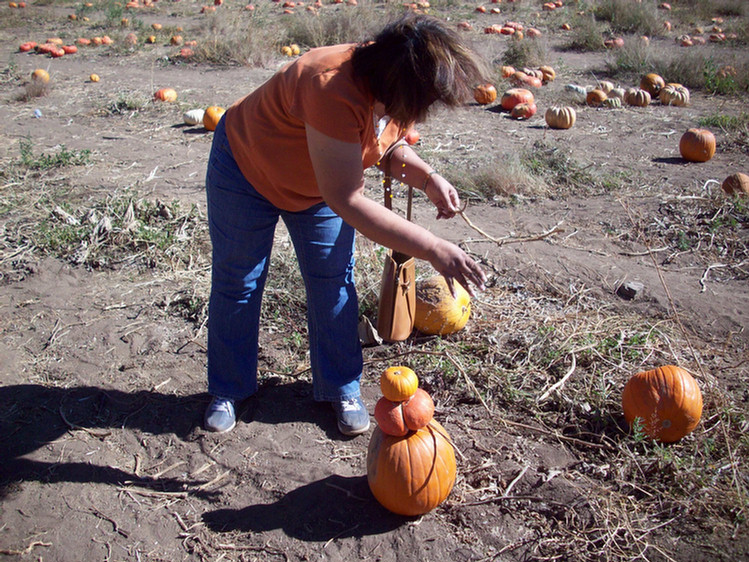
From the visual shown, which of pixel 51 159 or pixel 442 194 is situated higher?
pixel 442 194

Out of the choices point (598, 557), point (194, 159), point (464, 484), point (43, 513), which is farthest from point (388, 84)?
point (194, 159)

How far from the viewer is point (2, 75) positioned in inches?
384

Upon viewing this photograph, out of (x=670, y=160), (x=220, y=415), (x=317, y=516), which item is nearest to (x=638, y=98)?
(x=670, y=160)

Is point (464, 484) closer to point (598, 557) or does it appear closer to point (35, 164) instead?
point (598, 557)

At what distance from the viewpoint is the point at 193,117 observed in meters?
7.43

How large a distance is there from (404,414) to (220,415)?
107 centimetres

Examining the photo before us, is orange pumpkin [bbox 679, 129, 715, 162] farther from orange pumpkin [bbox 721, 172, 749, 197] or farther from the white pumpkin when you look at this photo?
the white pumpkin

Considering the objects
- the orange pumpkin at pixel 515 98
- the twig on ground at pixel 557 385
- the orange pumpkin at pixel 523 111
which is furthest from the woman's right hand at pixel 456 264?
the orange pumpkin at pixel 515 98

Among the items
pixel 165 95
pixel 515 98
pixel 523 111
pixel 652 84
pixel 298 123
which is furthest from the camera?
pixel 652 84

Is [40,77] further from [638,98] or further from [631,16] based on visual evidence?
[631,16]

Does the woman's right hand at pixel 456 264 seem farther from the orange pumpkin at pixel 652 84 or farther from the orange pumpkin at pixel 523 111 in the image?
the orange pumpkin at pixel 652 84

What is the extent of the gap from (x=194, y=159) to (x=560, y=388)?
15.8ft

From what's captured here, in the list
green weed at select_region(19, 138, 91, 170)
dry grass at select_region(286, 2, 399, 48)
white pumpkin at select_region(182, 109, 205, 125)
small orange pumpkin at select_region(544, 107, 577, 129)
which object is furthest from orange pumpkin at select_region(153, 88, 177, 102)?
small orange pumpkin at select_region(544, 107, 577, 129)

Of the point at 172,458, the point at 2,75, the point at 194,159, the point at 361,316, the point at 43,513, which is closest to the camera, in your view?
the point at 43,513
